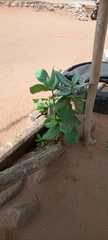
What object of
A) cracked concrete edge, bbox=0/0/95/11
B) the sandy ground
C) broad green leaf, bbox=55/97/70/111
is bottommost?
the sandy ground

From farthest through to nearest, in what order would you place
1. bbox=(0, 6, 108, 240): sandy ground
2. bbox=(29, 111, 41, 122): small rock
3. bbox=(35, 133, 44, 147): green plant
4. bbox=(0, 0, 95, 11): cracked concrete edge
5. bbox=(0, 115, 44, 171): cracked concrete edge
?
bbox=(0, 0, 95, 11): cracked concrete edge
bbox=(29, 111, 41, 122): small rock
bbox=(35, 133, 44, 147): green plant
bbox=(0, 115, 44, 171): cracked concrete edge
bbox=(0, 6, 108, 240): sandy ground

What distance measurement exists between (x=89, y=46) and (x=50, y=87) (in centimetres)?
491

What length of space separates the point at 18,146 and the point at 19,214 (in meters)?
0.73

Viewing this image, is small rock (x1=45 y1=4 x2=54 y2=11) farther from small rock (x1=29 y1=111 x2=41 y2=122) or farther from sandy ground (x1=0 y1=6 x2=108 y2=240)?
small rock (x1=29 y1=111 x2=41 y2=122)

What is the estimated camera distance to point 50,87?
212 centimetres

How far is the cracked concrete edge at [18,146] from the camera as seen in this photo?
2434 mm

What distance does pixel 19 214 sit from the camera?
1.98 meters

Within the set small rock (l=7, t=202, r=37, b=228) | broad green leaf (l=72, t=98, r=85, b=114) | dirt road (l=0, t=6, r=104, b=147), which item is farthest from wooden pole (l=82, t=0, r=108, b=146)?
dirt road (l=0, t=6, r=104, b=147)

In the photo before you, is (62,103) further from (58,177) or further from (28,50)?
(28,50)

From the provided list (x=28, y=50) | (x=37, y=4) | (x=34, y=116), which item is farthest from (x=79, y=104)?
(x=37, y=4)

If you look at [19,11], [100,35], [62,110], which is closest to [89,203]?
[62,110]

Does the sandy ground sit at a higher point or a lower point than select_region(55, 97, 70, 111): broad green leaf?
lower

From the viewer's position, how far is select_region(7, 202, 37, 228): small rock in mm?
1980

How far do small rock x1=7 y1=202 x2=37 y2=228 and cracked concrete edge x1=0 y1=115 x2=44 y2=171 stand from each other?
481 millimetres
